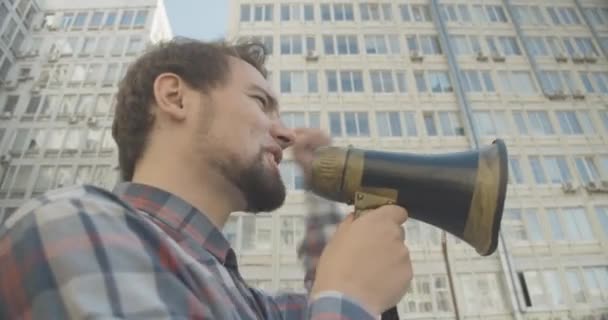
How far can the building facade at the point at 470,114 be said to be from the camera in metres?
18.2

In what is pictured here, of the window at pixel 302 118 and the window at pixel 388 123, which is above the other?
the window at pixel 302 118

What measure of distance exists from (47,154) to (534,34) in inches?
1173

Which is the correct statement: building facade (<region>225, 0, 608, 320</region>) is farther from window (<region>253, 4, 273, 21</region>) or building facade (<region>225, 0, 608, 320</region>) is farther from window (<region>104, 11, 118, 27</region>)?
window (<region>104, 11, 118, 27</region>)

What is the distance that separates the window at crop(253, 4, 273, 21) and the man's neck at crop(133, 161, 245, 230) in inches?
998

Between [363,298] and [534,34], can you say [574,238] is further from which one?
[363,298]

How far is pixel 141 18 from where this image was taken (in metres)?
27.8

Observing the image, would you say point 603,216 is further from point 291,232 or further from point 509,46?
point 291,232

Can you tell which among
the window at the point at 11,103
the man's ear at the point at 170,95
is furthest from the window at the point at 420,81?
the window at the point at 11,103

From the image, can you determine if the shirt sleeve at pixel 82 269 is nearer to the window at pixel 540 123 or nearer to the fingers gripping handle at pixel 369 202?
the fingers gripping handle at pixel 369 202

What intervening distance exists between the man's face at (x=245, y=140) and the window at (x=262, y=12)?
986 inches

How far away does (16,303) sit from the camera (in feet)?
2.49

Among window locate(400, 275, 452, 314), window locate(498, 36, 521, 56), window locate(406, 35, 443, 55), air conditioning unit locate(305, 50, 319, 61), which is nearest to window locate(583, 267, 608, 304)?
window locate(400, 275, 452, 314)

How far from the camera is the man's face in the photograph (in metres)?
1.60

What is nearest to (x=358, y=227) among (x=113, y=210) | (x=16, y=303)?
(x=113, y=210)
